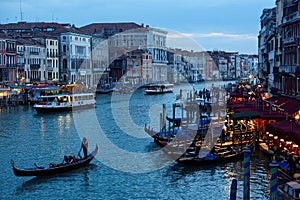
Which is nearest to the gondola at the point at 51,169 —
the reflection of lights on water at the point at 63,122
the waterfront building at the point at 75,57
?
the reflection of lights on water at the point at 63,122

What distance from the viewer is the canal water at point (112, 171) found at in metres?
8.77

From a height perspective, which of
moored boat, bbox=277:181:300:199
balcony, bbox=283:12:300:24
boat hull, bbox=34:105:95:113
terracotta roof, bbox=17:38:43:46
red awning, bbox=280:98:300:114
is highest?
terracotta roof, bbox=17:38:43:46

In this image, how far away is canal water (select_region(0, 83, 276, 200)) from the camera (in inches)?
345

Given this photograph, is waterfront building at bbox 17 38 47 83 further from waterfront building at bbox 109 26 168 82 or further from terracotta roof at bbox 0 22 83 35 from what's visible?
waterfront building at bbox 109 26 168 82

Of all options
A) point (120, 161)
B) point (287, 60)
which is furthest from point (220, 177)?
point (287, 60)

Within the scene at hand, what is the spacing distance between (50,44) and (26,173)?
25822 mm

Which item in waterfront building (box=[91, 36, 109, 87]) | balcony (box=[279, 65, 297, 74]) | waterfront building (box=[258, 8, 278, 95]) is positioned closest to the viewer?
balcony (box=[279, 65, 297, 74])

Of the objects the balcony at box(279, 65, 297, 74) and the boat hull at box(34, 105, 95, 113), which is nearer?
the balcony at box(279, 65, 297, 74)

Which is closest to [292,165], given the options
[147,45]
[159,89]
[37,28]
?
[159,89]

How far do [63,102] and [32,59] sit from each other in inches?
390

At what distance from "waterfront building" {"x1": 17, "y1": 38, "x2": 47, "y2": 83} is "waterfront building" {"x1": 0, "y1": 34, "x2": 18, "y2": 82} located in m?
1.01

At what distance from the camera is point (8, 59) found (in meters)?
28.0

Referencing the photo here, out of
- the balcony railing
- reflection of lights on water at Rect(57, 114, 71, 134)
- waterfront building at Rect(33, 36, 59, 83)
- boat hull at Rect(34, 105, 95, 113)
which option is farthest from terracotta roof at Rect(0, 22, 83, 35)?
reflection of lights on water at Rect(57, 114, 71, 134)

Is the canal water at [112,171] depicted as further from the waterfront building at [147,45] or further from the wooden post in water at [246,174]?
the waterfront building at [147,45]
